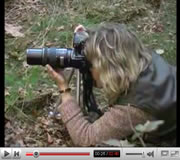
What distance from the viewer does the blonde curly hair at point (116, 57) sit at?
216 centimetres

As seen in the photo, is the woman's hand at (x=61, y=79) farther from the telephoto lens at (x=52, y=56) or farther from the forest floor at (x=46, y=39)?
the forest floor at (x=46, y=39)

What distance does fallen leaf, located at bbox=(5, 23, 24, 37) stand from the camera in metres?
3.59

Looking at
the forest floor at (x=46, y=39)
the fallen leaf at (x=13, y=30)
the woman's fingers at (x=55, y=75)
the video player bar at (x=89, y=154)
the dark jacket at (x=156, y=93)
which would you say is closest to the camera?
the video player bar at (x=89, y=154)

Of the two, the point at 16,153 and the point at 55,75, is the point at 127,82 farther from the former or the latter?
the point at 16,153

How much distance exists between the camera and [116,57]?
2156 millimetres

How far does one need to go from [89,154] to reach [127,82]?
41 centimetres

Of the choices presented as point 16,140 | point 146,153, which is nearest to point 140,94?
point 146,153

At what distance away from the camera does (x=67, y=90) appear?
2395 mm

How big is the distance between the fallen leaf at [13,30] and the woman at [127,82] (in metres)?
1.44

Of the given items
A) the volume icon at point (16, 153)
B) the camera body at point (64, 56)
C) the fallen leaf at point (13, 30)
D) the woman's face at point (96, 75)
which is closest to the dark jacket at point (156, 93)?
the woman's face at point (96, 75)

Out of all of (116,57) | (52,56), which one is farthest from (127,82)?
(52,56)

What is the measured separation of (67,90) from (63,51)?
0.66ft

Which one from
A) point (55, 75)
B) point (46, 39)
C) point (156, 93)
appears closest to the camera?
point (156, 93)

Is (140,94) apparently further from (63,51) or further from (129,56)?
(63,51)
